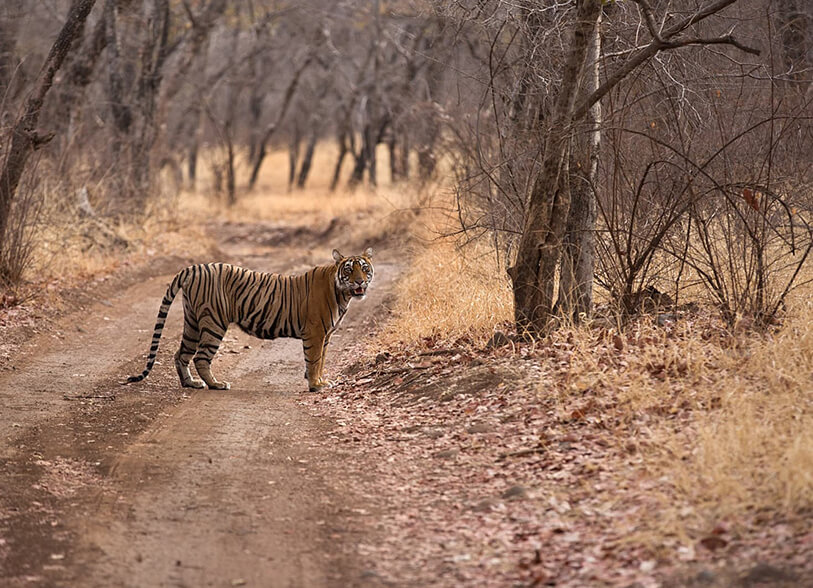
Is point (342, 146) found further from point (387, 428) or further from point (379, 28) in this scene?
point (387, 428)

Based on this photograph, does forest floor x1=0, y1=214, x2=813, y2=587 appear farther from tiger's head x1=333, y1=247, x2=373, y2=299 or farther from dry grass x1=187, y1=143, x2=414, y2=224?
dry grass x1=187, y1=143, x2=414, y2=224

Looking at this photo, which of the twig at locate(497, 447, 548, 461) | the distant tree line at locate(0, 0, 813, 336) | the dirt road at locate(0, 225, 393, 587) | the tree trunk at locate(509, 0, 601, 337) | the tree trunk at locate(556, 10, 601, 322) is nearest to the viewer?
the dirt road at locate(0, 225, 393, 587)

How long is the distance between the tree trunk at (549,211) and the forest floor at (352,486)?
1.66ft

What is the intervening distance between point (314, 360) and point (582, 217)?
286 cm

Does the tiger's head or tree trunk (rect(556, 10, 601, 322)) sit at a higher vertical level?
tree trunk (rect(556, 10, 601, 322))

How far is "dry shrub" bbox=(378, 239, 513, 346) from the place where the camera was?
406 inches

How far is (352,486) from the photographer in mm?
6578

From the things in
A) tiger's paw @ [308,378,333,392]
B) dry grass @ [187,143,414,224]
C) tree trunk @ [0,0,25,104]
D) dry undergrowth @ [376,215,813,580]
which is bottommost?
tiger's paw @ [308,378,333,392]

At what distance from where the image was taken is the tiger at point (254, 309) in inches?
376

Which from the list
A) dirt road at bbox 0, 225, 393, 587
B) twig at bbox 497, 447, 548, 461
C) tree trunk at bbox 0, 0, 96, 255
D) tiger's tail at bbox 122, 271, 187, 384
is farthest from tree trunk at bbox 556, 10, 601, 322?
tree trunk at bbox 0, 0, 96, 255

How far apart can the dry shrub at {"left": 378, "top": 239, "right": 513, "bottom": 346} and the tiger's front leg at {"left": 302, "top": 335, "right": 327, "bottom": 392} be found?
4.30 feet

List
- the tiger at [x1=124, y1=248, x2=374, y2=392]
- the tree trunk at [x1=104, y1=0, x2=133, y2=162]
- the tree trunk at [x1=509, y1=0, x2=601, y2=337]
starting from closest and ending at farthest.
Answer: the tree trunk at [x1=509, y1=0, x2=601, y2=337] < the tiger at [x1=124, y1=248, x2=374, y2=392] < the tree trunk at [x1=104, y1=0, x2=133, y2=162]

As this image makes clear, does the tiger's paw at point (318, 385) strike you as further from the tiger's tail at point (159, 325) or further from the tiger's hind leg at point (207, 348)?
the tiger's tail at point (159, 325)

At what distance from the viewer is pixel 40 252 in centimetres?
1522
